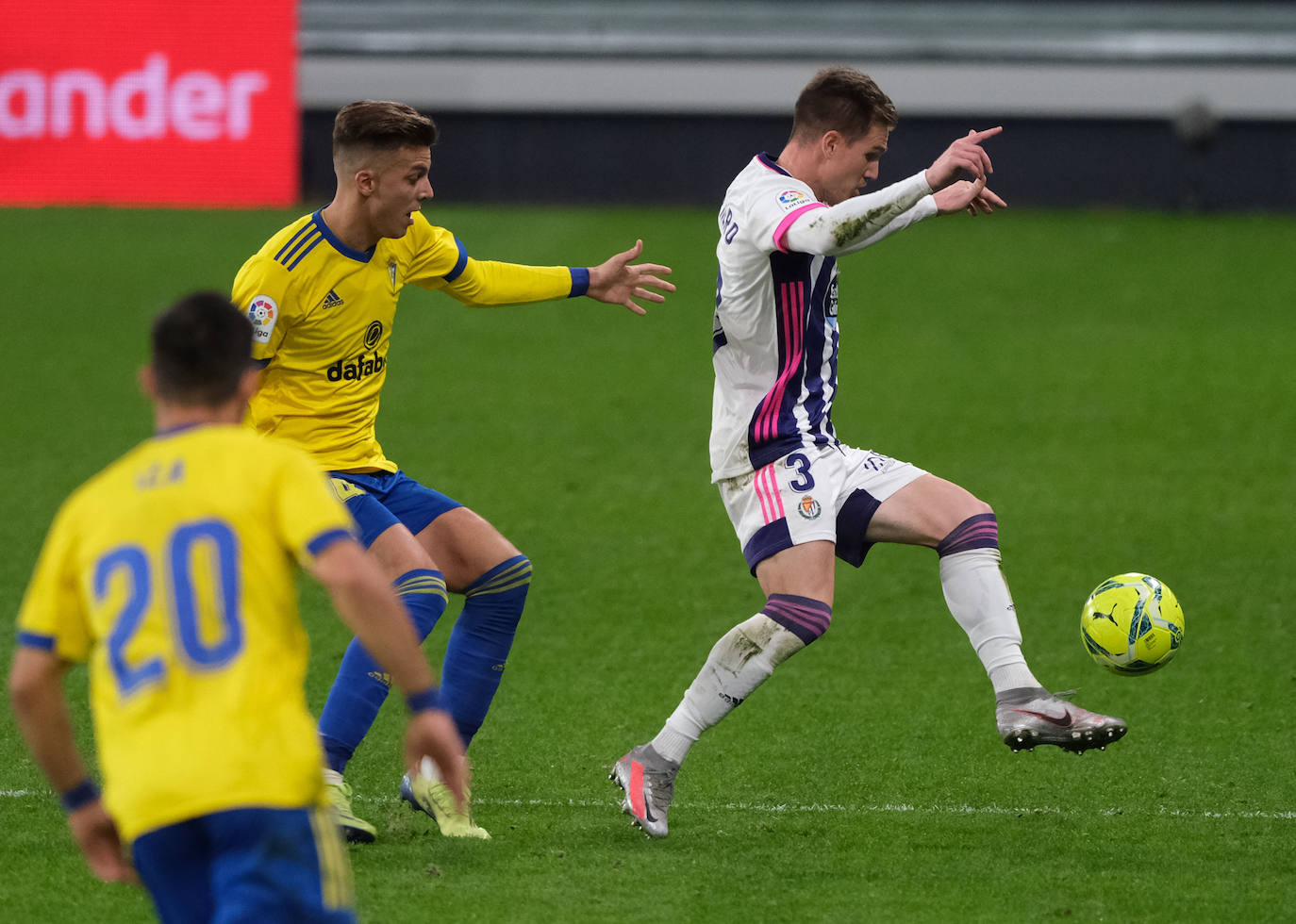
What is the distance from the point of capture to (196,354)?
9.26 feet

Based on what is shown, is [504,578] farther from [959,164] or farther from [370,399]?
[959,164]

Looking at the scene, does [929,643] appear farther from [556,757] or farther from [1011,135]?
[1011,135]

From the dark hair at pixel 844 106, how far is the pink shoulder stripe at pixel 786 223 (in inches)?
16.1

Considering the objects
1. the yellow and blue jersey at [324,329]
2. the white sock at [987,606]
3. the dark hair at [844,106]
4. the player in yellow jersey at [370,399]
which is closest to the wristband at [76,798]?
the player in yellow jersey at [370,399]

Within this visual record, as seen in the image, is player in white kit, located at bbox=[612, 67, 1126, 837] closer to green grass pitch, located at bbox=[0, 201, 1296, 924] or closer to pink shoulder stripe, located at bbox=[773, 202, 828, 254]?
pink shoulder stripe, located at bbox=[773, 202, 828, 254]

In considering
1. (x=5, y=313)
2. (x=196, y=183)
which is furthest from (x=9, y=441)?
(x=196, y=183)

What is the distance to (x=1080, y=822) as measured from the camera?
4953 mm

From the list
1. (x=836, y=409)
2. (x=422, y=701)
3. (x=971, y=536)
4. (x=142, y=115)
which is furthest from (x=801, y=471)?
(x=142, y=115)

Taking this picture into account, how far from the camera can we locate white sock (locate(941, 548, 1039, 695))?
4855 millimetres

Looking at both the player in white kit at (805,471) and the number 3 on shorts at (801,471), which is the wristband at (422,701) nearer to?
the player in white kit at (805,471)

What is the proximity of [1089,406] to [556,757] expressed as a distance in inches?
288

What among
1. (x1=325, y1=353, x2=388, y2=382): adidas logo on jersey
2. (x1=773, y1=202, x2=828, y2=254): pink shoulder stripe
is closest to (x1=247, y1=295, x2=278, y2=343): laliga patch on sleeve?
(x1=325, y1=353, x2=388, y2=382): adidas logo on jersey

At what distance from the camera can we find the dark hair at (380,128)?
15.6 ft

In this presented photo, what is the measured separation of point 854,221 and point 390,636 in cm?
221
